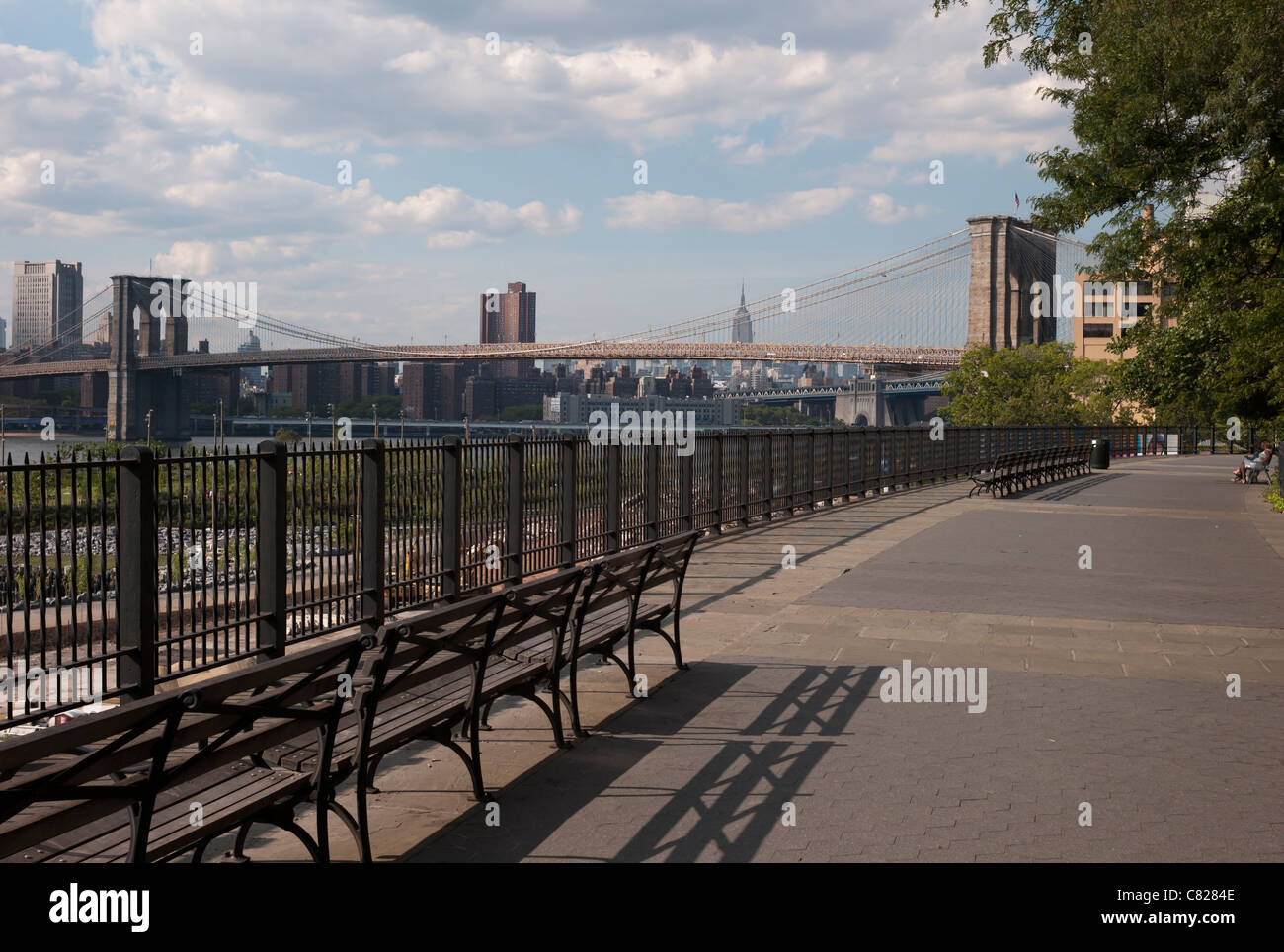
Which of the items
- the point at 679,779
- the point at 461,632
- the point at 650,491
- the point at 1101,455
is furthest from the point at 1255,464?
the point at 461,632

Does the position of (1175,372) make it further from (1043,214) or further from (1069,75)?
(1069,75)

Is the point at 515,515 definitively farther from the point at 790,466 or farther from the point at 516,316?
the point at 516,316

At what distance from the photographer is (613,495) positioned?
41.4ft

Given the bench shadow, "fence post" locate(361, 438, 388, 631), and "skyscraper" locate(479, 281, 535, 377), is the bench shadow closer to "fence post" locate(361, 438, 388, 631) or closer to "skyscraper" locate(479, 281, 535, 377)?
"fence post" locate(361, 438, 388, 631)

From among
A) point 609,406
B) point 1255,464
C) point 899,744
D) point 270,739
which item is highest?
point 609,406

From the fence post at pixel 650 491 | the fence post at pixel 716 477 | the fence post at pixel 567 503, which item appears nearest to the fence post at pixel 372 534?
the fence post at pixel 567 503

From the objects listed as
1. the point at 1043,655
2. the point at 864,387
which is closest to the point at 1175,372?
the point at 1043,655

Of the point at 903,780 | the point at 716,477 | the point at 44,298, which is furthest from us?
the point at 44,298

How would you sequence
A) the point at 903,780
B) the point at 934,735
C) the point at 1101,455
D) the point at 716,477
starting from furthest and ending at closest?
the point at 1101,455
the point at 716,477
the point at 934,735
the point at 903,780

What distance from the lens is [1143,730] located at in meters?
6.45

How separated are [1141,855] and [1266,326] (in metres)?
14.3

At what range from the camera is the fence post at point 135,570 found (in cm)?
607

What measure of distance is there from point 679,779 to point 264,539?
3168 millimetres

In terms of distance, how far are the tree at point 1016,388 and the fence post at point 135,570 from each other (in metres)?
68.5
